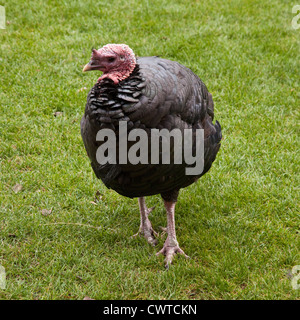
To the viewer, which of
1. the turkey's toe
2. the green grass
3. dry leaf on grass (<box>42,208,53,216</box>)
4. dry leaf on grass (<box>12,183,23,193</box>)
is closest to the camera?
the green grass

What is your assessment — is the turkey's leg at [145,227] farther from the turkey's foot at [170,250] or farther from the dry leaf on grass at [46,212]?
the dry leaf on grass at [46,212]

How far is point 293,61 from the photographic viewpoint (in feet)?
21.9

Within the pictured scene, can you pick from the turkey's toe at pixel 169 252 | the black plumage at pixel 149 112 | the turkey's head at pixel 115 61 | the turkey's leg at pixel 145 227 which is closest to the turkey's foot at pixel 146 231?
the turkey's leg at pixel 145 227

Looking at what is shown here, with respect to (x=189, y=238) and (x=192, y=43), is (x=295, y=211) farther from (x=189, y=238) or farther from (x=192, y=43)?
(x=192, y=43)

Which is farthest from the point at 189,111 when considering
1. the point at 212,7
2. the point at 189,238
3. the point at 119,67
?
the point at 212,7

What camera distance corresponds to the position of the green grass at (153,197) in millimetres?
3691

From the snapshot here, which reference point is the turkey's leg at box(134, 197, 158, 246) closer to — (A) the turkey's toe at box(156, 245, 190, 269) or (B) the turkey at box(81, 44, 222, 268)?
(A) the turkey's toe at box(156, 245, 190, 269)

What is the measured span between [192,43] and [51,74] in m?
2.23

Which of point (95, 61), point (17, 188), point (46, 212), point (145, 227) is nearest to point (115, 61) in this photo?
point (95, 61)

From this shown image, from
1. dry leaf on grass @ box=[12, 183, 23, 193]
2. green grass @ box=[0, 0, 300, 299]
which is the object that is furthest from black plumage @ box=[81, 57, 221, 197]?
dry leaf on grass @ box=[12, 183, 23, 193]

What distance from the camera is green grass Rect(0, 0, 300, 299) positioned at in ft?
12.1

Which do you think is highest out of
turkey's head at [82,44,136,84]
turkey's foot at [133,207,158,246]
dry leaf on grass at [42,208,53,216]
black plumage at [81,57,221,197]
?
turkey's head at [82,44,136,84]

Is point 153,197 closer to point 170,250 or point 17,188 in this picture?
point 170,250

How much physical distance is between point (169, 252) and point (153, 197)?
824 millimetres
